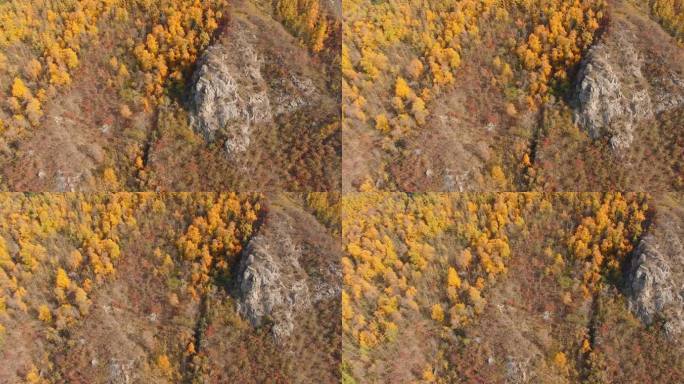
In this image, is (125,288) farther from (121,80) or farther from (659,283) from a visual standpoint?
(659,283)

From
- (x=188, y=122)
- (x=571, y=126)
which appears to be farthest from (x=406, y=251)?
(x=188, y=122)


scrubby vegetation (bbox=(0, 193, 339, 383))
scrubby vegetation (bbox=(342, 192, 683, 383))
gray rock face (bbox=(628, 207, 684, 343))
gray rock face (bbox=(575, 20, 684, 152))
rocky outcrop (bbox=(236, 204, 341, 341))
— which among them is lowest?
scrubby vegetation (bbox=(0, 193, 339, 383))

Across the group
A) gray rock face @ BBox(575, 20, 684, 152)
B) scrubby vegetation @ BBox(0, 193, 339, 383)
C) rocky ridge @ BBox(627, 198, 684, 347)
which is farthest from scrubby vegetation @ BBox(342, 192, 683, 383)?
gray rock face @ BBox(575, 20, 684, 152)

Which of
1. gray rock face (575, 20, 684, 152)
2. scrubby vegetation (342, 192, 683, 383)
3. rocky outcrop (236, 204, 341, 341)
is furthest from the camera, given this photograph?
gray rock face (575, 20, 684, 152)

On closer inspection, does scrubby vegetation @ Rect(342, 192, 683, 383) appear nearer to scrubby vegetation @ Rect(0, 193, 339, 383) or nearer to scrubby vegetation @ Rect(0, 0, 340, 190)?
scrubby vegetation @ Rect(0, 193, 339, 383)

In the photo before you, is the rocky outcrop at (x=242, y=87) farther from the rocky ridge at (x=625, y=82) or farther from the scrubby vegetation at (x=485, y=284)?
the rocky ridge at (x=625, y=82)

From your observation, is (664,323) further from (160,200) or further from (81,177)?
(81,177)
